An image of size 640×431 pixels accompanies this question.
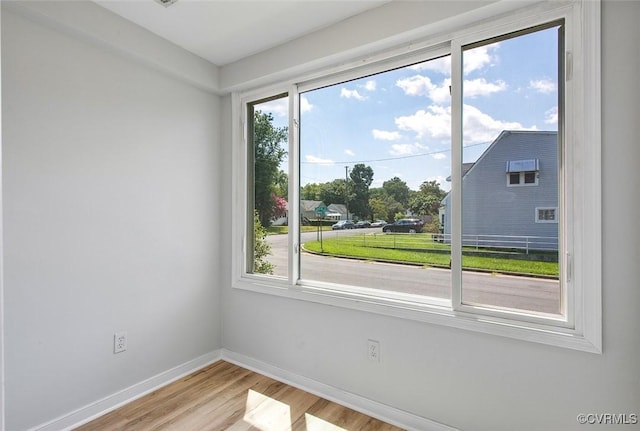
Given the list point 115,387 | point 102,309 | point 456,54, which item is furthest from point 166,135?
point 456,54

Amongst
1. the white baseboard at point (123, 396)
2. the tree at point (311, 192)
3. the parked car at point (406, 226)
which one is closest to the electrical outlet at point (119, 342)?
the white baseboard at point (123, 396)

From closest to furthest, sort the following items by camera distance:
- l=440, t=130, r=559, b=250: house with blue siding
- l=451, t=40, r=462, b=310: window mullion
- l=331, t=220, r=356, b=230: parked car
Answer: l=440, t=130, r=559, b=250: house with blue siding, l=451, t=40, r=462, b=310: window mullion, l=331, t=220, r=356, b=230: parked car

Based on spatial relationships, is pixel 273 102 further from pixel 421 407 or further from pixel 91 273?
pixel 421 407

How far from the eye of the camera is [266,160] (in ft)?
9.07

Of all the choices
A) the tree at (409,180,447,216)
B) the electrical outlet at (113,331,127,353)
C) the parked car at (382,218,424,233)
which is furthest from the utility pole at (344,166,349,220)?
the electrical outlet at (113,331,127,353)

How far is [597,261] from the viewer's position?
4.84ft

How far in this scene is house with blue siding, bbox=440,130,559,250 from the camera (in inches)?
65.5

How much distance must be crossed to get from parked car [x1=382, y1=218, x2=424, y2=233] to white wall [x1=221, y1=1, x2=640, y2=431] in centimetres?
57

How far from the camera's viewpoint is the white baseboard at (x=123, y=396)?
190 cm

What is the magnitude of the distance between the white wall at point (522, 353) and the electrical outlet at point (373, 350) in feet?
0.12

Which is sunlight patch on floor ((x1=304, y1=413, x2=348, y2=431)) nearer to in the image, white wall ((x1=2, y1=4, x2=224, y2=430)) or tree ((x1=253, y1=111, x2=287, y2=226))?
white wall ((x1=2, y1=4, x2=224, y2=430))

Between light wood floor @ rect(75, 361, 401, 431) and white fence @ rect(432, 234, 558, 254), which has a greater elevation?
white fence @ rect(432, 234, 558, 254)

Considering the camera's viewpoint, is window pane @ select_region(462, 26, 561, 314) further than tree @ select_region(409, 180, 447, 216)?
No

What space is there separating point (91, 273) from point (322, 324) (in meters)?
1.53
